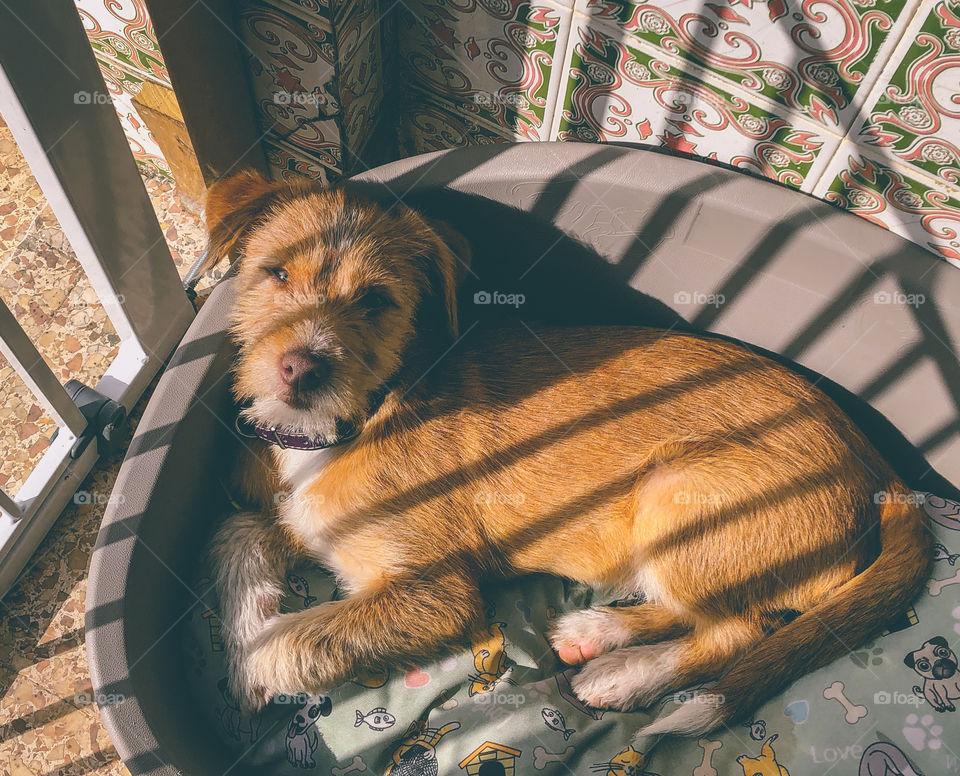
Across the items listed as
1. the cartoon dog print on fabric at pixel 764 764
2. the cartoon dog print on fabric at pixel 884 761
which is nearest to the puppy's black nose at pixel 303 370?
the cartoon dog print on fabric at pixel 764 764

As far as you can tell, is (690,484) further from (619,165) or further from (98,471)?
(98,471)

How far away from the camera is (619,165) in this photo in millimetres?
2197

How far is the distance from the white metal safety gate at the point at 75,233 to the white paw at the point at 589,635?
5.38 feet

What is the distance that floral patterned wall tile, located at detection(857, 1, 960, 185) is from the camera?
1.79 metres

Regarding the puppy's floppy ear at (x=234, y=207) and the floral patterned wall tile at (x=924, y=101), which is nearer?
the floral patterned wall tile at (x=924, y=101)

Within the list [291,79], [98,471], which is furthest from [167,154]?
[98,471]

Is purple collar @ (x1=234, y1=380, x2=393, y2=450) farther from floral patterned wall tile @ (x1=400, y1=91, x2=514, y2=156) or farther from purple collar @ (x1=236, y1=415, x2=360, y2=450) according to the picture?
floral patterned wall tile @ (x1=400, y1=91, x2=514, y2=156)

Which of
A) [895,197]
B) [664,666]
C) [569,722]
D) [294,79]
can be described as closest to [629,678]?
[664,666]

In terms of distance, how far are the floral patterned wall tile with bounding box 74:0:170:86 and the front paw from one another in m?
1.70

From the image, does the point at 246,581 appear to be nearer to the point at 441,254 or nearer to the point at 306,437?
the point at 306,437

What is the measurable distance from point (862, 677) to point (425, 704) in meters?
1.21

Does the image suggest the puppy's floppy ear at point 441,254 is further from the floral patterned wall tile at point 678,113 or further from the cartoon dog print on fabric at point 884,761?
the cartoon dog print on fabric at point 884,761

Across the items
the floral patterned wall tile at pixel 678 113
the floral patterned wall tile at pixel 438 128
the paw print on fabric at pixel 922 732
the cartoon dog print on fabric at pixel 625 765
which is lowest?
the cartoon dog print on fabric at pixel 625 765

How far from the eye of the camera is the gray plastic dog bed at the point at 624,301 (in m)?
2.00
